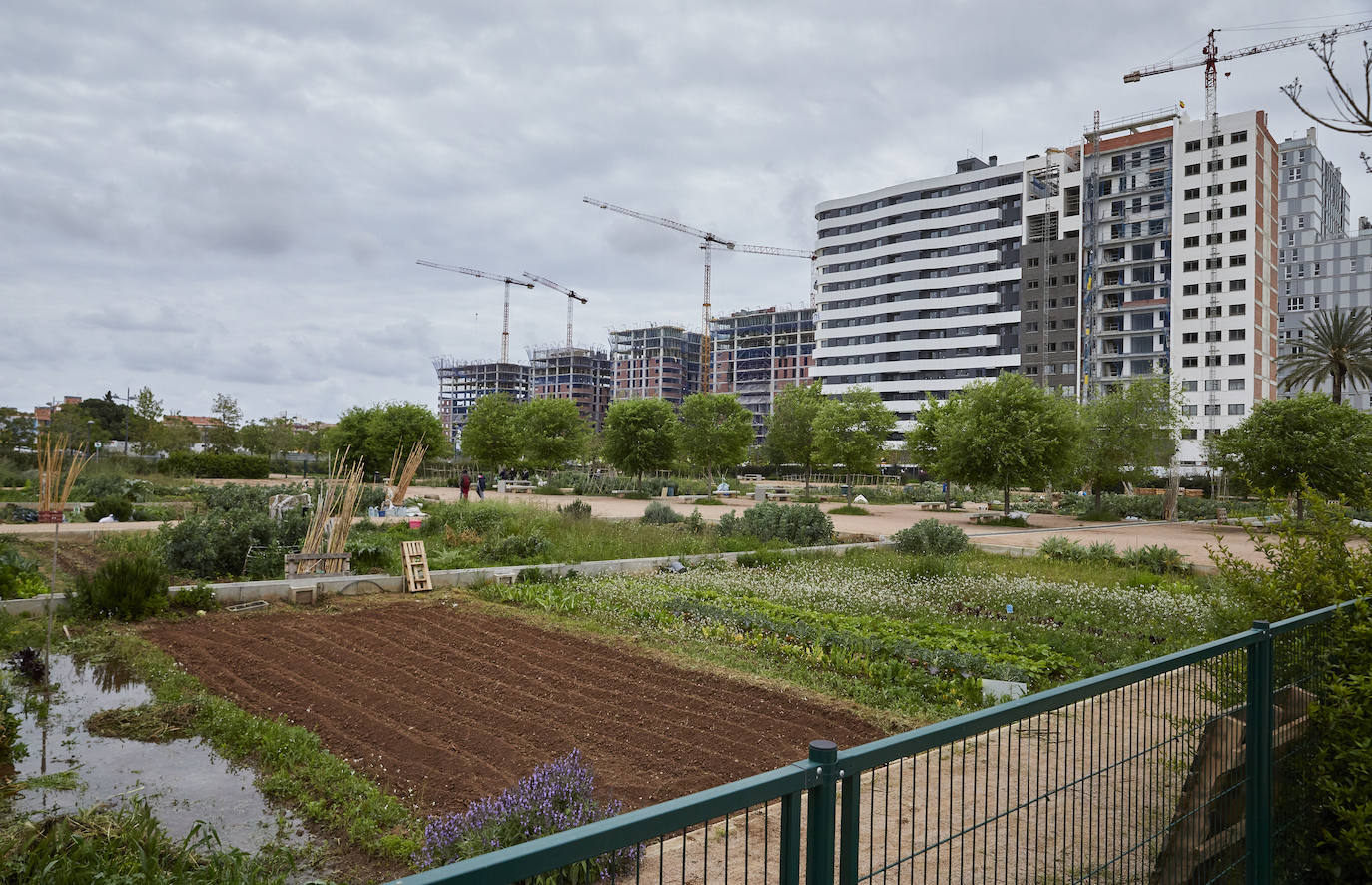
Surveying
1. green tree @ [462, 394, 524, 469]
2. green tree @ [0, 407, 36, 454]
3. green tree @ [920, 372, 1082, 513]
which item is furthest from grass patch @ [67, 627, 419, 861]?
green tree @ [0, 407, 36, 454]

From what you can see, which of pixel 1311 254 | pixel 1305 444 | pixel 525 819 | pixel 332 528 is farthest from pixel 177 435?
pixel 1311 254

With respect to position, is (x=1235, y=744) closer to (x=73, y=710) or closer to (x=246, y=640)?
(x=73, y=710)

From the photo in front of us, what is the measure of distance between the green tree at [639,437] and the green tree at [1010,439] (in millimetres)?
17620

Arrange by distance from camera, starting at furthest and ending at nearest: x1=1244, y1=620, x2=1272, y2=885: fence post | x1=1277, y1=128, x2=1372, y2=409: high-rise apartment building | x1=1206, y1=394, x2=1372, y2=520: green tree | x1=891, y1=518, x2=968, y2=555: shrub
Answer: x1=1277, y1=128, x2=1372, y2=409: high-rise apartment building, x1=1206, y1=394, x2=1372, y2=520: green tree, x1=891, y1=518, x2=968, y2=555: shrub, x1=1244, y1=620, x2=1272, y2=885: fence post

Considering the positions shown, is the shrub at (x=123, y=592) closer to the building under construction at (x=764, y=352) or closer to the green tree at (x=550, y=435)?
the green tree at (x=550, y=435)

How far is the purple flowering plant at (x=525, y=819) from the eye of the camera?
423 cm

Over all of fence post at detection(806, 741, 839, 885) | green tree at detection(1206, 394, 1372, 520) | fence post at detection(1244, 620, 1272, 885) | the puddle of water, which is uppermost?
green tree at detection(1206, 394, 1372, 520)

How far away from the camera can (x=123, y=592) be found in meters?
10.9

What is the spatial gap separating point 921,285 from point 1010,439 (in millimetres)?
76147

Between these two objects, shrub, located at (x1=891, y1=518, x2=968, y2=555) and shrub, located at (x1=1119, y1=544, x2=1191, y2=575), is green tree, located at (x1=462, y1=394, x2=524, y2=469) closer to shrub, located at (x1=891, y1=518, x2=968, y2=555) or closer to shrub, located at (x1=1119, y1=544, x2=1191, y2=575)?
shrub, located at (x1=891, y1=518, x2=968, y2=555)

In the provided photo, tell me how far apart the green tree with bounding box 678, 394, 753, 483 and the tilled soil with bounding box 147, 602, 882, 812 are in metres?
37.5

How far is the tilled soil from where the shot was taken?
19.3 ft

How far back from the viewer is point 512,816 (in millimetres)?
4359

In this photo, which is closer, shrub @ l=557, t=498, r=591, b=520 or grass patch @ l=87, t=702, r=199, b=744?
grass patch @ l=87, t=702, r=199, b=744
